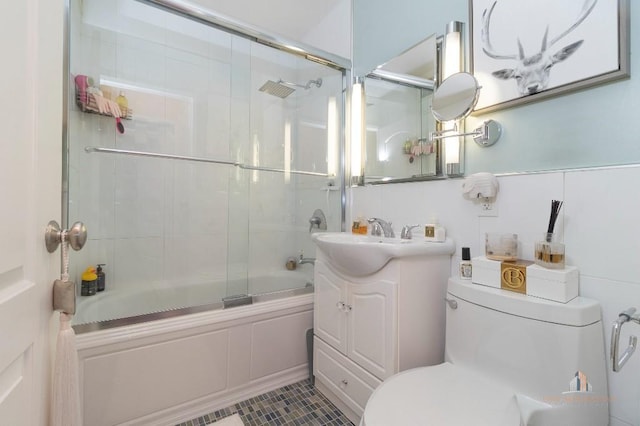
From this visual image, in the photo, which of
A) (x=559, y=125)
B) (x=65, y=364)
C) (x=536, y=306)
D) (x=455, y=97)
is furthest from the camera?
(x=455, y=97)

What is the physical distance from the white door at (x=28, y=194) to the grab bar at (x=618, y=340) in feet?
4.17

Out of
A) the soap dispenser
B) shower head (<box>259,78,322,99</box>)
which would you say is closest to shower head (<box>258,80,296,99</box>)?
shower head (<box>259,78,322,99</box>)

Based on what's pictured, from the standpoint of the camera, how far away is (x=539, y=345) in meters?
0.88

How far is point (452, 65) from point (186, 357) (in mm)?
1900

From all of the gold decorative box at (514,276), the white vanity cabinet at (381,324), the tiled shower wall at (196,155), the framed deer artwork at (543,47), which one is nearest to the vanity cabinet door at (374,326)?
the white vanity cabinet at (381,324)

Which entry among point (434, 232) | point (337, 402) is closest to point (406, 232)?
point (434, 232)

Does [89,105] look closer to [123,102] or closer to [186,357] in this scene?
[123,102]

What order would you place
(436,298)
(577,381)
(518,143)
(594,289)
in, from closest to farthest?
(577,381)
(594,289)
(518,143)
(436,298)

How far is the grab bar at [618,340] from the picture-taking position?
2.48ft

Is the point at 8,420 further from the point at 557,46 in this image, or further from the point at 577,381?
the point at 557,46

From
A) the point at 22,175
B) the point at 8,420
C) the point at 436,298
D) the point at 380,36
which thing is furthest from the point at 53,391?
the point at 380,36

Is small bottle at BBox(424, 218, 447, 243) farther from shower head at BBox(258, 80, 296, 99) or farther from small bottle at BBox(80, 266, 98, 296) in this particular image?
small bottle at BBox(80, 266, 98, 296)

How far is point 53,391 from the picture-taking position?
598 mm

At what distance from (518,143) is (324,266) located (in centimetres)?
105
